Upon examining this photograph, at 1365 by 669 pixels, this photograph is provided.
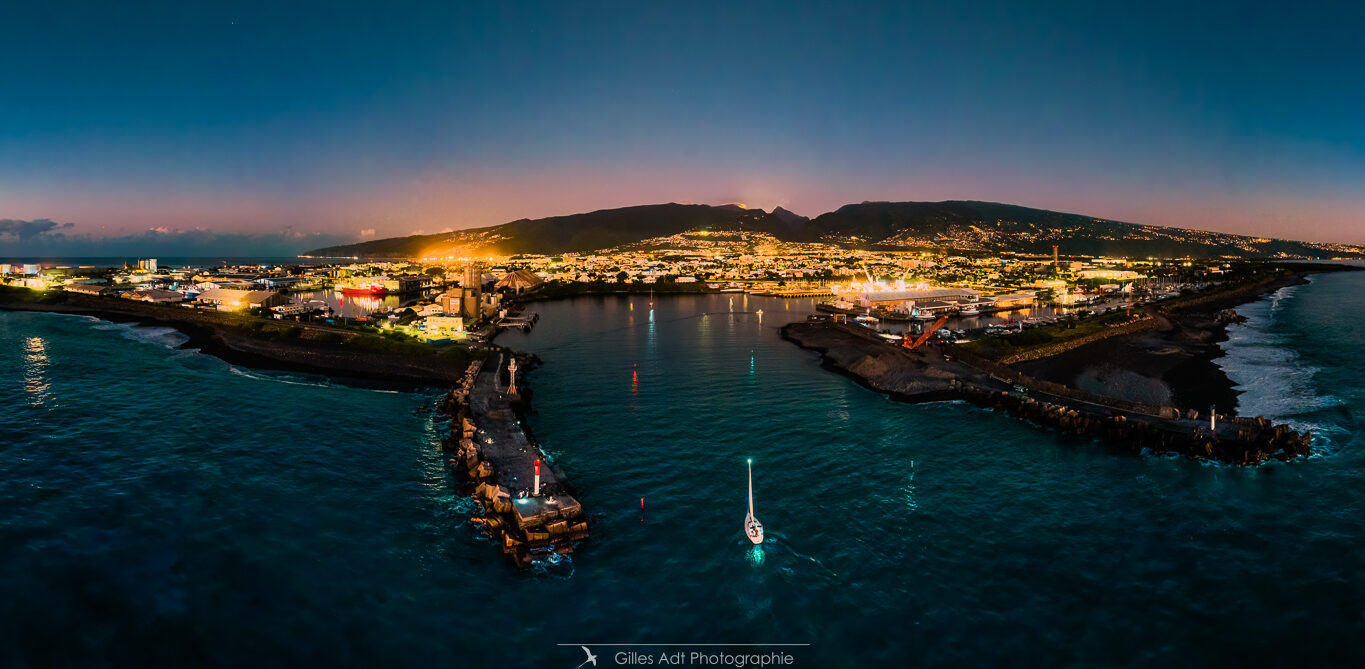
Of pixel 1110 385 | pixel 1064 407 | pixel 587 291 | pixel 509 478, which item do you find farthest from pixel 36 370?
pixel 587 291

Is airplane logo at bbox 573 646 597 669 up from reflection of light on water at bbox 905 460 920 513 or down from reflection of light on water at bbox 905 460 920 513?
down

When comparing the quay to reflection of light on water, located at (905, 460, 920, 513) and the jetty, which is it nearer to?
reflection of light on water, located at (905, 460, 920, 513)

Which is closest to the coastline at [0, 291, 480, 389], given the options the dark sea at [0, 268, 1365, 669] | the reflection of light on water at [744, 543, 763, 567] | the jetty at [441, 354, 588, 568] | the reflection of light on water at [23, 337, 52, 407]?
the dark sea at [0, 268, 1365, 669]

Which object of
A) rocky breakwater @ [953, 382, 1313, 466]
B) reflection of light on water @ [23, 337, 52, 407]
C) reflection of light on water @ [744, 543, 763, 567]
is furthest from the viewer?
reflection of light on water @ [23, 337, 52, 407]

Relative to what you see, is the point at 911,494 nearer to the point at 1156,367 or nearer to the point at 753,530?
the point at 753,530

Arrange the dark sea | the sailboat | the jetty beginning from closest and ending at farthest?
1. the dark sea
2. the jetty
3. the sailboat

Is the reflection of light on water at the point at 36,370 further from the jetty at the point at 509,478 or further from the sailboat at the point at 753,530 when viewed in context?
the sailboat at the point at 753,530

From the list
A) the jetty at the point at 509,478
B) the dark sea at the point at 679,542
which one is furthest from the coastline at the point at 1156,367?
the jetty at the point at 509,478
